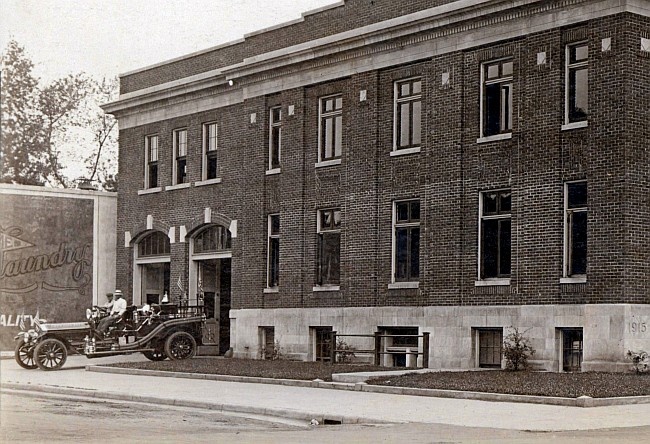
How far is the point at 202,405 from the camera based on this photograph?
67.1 ft

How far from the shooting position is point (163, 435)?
596 inches

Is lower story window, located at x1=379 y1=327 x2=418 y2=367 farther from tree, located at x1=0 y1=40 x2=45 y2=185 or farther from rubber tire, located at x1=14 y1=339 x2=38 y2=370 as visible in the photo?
tree, located at x1=0 y1=40 x2=45 y2=185

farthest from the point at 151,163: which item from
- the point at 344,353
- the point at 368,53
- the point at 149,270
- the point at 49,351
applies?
the point at 344,353

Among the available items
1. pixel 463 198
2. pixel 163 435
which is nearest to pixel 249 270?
pixel 463 198

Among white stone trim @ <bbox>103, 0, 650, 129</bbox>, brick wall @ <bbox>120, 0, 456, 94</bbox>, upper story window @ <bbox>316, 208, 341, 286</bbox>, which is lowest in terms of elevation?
upper story window @ <bbox>316, 208, 341, 286</bbox>

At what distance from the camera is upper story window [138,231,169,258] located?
41688 millimetres

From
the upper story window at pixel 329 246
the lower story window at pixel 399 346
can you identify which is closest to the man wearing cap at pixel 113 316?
the upper story window at pixel 329 246

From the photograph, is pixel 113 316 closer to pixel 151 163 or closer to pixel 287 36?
pixel 287 36

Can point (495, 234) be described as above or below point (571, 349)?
above

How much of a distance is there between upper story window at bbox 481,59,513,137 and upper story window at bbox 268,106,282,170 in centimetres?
875

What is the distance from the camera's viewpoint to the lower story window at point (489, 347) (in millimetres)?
28656

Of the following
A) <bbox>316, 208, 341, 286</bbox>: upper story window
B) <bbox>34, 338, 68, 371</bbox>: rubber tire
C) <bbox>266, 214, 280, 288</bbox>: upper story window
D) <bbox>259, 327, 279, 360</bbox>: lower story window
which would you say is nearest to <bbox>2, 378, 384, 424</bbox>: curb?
<bbox>34, 338, 68, 371</bbox>: rubber tire

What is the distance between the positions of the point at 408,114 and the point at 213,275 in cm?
1128

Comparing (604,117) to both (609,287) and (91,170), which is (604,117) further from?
(91,170)
